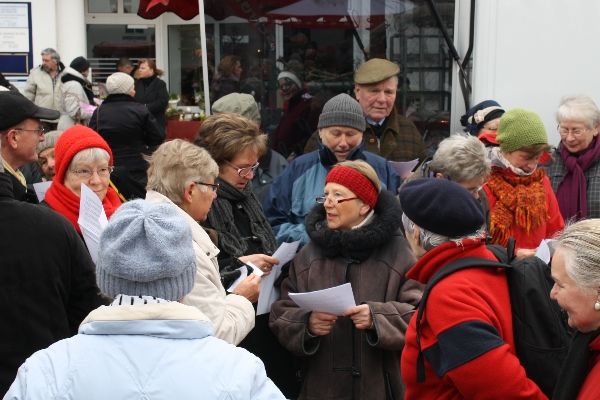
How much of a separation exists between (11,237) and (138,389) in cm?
110

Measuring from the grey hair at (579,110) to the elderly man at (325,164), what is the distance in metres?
1.24

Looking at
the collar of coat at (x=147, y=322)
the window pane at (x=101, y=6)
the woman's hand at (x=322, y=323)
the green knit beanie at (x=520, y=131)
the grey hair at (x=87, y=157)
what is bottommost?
the woman's hand at (x=322, y=323)

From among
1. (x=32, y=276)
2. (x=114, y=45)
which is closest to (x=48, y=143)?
(x=32, y=276)

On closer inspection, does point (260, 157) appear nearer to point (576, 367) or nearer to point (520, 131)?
point (520, 131)

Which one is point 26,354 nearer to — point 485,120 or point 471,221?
point 471,221

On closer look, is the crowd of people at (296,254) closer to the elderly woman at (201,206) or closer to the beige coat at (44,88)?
the elderly woman at (201,206)

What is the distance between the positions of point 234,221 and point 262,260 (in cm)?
37

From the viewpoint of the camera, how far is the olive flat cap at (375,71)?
491 cm

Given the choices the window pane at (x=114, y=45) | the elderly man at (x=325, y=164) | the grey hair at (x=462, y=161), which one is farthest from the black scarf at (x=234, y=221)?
the window pane at (x=114, y=45)

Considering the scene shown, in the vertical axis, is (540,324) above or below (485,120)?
below

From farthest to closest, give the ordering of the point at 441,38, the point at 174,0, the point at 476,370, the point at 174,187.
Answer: the point at 174,0 → the point at 441,38 → the point at 174,187 → the point at 476,370

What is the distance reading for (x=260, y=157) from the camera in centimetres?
497

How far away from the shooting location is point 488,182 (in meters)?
4.07

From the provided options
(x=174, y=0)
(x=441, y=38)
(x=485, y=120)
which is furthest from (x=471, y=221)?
(x=174, y=0)
